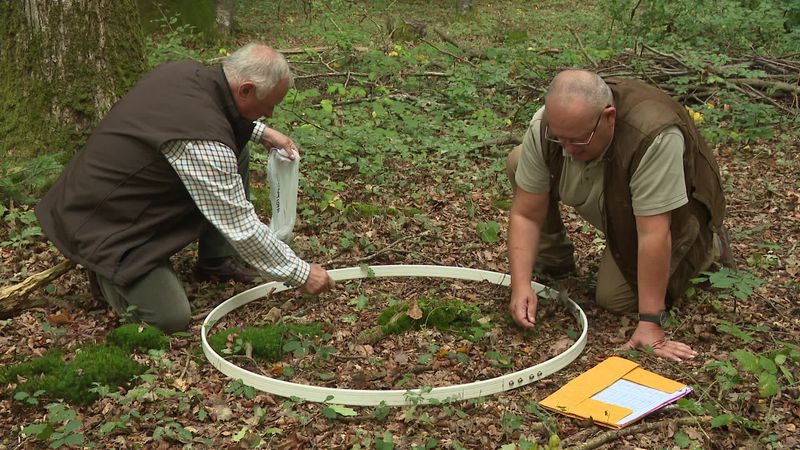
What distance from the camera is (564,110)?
10.9 feet

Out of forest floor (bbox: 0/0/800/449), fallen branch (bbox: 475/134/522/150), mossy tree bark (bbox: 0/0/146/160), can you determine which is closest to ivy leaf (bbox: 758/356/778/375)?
forest floor (bbox: 0/0/800/449)

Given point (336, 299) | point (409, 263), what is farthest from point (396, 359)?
point (409, 263)

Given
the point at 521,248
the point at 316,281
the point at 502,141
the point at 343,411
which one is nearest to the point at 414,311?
the point at 316,281

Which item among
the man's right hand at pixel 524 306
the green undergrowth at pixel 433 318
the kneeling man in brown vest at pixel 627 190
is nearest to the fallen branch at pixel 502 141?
the kneeling man in brown vest at pixel 627 190

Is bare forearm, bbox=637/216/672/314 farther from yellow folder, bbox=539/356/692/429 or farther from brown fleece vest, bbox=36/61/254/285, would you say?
brown fleece vest, bbox=36/61/254/285

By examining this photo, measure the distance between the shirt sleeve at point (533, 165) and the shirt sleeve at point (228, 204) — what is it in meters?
1.22

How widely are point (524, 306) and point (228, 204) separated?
5.09 feet

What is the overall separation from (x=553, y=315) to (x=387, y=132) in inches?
117

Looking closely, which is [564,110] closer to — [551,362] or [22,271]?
[551,362]

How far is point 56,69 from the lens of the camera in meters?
4.97

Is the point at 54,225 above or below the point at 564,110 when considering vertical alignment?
below

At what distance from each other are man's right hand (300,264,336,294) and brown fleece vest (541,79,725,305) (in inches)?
50.2

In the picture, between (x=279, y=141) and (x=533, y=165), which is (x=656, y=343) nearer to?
(x=533, y=165)

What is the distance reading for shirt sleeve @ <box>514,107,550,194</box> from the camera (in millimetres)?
3805
